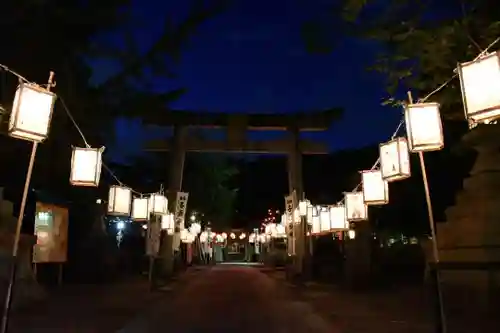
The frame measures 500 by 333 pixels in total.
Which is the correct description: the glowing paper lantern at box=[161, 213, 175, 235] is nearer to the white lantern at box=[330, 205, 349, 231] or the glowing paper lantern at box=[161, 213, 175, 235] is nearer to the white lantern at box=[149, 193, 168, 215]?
the white lantern at box=[149, 193, 168, 215]

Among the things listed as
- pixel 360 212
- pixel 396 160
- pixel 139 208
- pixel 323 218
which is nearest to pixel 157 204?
pixel 139 208

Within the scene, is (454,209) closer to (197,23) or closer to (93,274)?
(197,23)

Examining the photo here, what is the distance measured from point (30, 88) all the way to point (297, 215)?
2158 cm

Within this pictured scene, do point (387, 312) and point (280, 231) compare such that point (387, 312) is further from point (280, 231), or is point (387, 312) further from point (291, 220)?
point (280, 231)

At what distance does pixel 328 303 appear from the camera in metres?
17.4

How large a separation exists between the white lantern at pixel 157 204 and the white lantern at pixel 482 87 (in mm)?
15220

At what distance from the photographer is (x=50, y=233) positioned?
776 inches

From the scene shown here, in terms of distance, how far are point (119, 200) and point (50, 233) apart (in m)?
3.50

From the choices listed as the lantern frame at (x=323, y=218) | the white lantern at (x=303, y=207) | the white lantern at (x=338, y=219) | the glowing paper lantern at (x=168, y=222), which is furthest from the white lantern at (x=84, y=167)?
the white lantern at (x=303, y=207)

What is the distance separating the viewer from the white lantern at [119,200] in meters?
17.8

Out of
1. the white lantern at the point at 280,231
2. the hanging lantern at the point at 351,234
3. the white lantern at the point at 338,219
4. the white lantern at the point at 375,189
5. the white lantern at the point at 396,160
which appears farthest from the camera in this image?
the white lantern at the point at 280,231

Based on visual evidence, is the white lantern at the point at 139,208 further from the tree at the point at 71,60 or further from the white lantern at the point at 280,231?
the white lantern at the point at 280,231

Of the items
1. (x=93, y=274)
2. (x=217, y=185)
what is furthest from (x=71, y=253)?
(x=217, y=185)

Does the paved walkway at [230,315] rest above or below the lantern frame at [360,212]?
below
